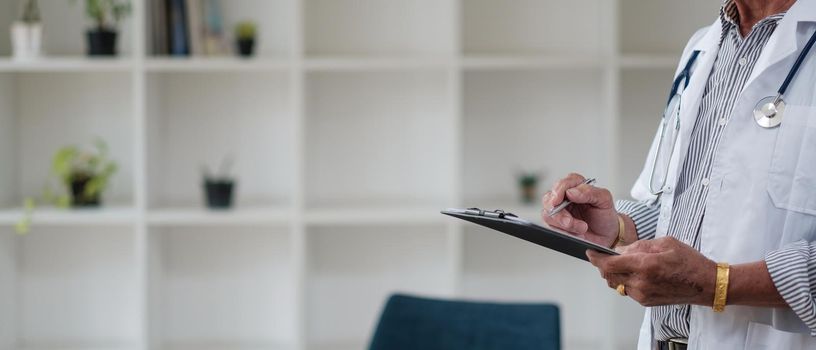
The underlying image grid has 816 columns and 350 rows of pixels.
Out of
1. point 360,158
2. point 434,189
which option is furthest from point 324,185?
point 434,189

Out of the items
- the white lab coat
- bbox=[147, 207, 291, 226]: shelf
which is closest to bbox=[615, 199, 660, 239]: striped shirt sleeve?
the white lab coat

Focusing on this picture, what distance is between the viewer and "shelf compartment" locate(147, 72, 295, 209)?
128 inches

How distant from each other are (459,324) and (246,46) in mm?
1255

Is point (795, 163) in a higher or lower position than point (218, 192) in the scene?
higher

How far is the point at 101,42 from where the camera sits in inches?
119

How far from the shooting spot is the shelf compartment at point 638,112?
321 cm

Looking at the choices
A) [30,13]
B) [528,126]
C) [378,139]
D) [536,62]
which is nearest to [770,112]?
[536,62]

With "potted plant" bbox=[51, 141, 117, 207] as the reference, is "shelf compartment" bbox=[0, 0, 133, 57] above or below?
above

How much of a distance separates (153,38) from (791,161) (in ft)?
7.62

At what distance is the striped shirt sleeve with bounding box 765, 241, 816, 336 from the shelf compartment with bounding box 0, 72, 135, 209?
2.54 m

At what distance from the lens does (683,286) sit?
49.0 inches

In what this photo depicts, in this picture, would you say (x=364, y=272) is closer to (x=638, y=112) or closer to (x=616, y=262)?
(x=638, y=112)

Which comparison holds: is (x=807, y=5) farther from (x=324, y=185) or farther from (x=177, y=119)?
(x=177, y=119)

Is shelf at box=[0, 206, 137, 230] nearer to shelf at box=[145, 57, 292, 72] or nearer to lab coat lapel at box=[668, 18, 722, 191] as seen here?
shelf at box=[145, 57, 292, 72]
